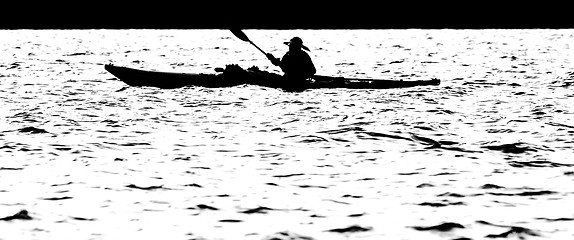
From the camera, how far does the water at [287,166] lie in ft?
23.0

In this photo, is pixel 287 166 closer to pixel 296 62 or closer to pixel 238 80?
pixel 296 62

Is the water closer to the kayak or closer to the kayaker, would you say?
the kayak

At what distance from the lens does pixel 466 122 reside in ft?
45.2

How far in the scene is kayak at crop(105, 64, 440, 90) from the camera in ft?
59.8

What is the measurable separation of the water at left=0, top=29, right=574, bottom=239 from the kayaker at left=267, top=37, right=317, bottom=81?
0.60m

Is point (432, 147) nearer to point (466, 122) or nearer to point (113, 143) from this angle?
point (466, 122)

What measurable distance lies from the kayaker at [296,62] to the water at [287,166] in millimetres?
599

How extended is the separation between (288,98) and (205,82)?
2425 mm

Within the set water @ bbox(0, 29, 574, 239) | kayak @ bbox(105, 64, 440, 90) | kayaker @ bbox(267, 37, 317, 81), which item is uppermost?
kayaker @ bbox(267, 37, 317, 81)

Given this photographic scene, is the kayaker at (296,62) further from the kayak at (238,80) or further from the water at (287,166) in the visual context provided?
the water at (287,166)

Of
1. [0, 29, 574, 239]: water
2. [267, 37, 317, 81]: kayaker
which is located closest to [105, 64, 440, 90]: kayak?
[267, 37, 317, 81]: kayaker

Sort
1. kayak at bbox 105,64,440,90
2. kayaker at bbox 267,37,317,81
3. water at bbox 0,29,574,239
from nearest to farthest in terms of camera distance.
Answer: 1. water at bbox 0,29,574,239
2. kayaker at bbox 267,37,317,81
3. kayak at bbox 105,64,440,90

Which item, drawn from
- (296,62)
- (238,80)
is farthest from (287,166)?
(238,80)
